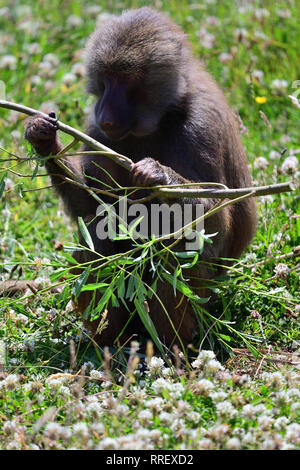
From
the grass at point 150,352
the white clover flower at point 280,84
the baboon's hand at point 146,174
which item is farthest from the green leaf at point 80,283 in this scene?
the white clover flower at point 280,84

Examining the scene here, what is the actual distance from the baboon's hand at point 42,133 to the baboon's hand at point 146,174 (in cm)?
59

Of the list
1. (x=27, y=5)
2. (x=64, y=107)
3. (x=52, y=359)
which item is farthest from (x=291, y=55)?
(x=52, y=359)

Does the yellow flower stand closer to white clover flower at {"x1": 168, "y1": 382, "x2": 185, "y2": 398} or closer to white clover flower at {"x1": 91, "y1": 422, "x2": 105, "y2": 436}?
white clover flower at {"x1": 168, "y1": 382, "x2": 185, "y2": 398}

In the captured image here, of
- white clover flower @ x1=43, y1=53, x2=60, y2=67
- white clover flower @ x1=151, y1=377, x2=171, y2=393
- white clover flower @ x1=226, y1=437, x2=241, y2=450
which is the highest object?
white clover flower @ x1=43, y1=53, x2=60, y2=67

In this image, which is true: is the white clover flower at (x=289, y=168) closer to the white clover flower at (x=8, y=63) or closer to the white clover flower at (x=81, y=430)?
the white clover flower at (x=81, y=430)

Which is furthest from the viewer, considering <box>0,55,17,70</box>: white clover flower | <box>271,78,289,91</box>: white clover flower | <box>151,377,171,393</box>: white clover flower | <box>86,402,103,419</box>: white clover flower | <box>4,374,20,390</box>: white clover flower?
<box>0,55,17,70</box>: white clover flower

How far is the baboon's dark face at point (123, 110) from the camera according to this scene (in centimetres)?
449

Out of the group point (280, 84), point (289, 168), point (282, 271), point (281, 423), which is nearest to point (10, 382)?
point (281, 423)

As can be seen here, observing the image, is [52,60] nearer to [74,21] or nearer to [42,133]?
[74,21]

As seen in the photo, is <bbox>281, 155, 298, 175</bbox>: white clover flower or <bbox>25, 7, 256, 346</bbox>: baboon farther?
<bbox>281, 155, 298, 175</bbox>: white clover flower

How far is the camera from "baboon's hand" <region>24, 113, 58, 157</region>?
426cm

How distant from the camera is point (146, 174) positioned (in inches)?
155

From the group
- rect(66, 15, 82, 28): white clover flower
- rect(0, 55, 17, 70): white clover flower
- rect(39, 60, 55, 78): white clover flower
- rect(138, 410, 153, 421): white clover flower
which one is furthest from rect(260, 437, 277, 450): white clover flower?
rect(66, 15, 82, 28): white clover flower

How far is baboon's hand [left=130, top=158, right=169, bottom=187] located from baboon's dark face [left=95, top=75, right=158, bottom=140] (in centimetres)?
59
